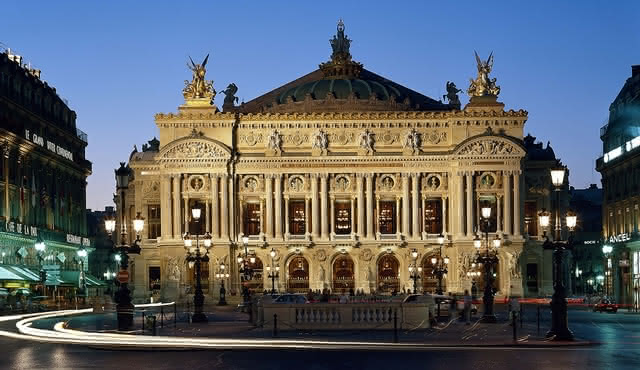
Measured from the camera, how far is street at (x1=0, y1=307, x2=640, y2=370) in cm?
3550

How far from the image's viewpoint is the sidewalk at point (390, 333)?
45.4 m

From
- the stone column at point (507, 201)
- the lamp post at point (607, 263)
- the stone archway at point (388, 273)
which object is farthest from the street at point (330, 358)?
the stone archway at point (388, 273)

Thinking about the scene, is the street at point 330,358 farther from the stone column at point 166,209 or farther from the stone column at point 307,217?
the stone column at point 307,217

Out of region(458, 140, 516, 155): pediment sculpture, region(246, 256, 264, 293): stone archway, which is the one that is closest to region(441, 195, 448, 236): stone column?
region(458, 140, 516, 155): pediment sculpture

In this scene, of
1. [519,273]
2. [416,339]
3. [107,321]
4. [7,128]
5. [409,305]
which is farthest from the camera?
[519,273]

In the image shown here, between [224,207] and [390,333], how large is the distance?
7493 centimetres

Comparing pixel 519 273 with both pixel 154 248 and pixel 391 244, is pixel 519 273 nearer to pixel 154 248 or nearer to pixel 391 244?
pixel 391 244

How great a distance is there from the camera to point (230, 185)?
12731cm

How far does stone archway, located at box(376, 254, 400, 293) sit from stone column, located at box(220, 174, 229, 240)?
644 inches

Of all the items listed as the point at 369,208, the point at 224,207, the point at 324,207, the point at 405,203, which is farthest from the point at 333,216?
the point at 224,207

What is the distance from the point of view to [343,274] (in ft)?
422

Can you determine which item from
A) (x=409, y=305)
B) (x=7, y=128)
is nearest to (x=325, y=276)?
(x=7, y=128)

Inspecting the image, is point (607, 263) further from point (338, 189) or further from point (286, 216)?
point (286, 216)

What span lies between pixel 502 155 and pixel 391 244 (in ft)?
48.2
